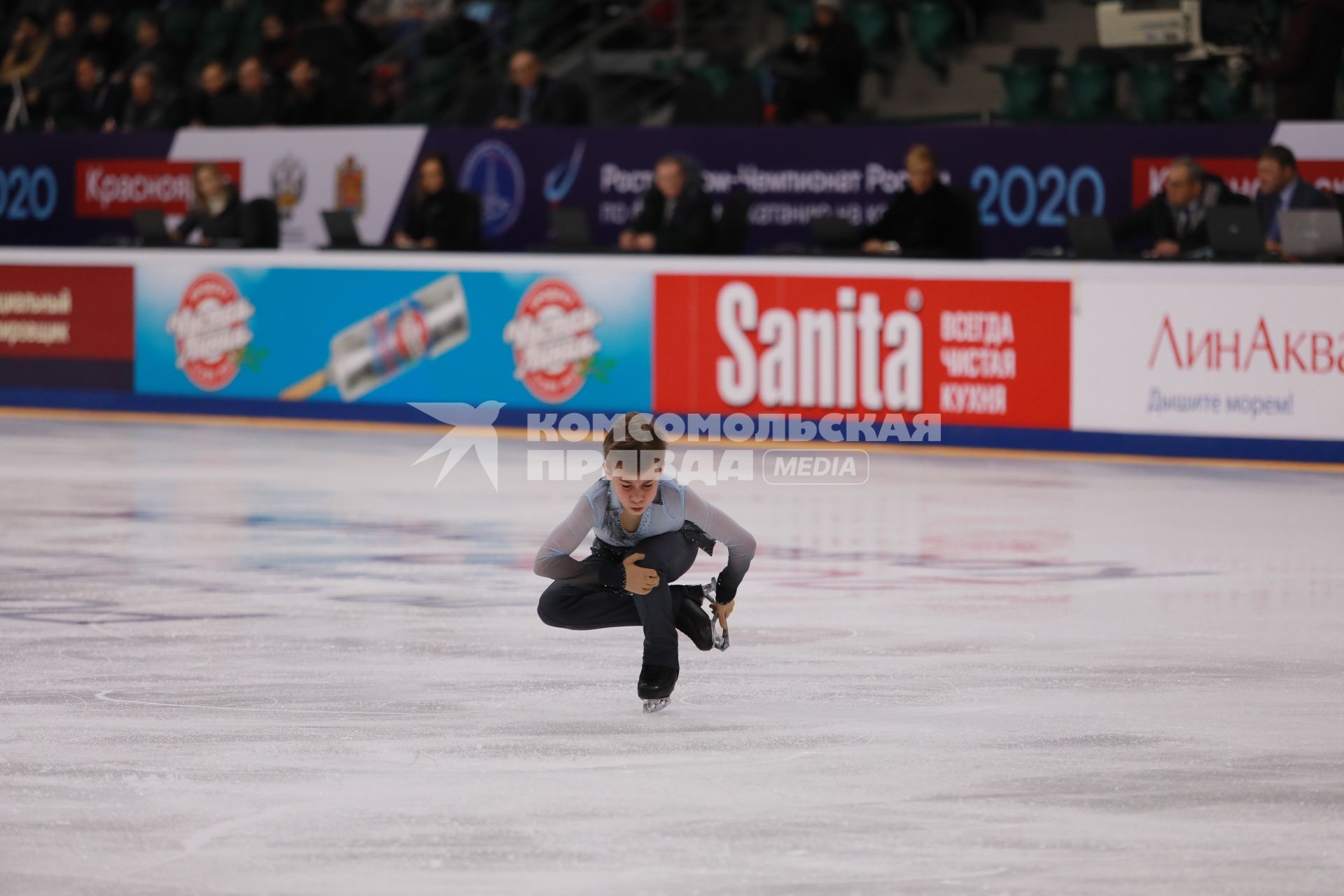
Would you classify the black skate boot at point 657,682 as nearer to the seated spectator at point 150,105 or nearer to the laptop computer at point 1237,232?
the laptop computer at point 1237,232

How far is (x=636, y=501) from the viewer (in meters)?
6.75

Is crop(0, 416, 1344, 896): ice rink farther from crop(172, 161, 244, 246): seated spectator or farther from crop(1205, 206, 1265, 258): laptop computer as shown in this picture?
crop(172, 161, 244, 246): seated spectator

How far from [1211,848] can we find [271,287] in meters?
13.6

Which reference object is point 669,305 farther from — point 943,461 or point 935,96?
point 935,96

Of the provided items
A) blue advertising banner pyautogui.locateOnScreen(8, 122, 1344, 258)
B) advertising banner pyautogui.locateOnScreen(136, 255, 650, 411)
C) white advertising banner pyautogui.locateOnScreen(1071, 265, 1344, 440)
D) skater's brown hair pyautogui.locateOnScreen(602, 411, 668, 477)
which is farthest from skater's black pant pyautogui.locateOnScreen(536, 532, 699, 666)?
blue advertising banner pyautogui.locateOnScreen(8, 122, 1344, 258)

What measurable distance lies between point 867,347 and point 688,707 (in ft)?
29.0

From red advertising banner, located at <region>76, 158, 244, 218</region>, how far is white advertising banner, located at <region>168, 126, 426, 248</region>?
23 cm

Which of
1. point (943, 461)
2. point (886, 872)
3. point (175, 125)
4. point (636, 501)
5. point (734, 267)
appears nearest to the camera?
point (886, 872)

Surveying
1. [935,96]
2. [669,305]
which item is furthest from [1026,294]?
[935,96]

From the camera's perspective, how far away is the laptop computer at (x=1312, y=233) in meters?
14.5

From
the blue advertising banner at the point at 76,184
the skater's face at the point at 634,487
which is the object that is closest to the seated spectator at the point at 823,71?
the blue advertising banner at the point at 76,184

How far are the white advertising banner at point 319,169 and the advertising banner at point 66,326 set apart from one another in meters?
2.71

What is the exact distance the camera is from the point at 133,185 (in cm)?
2286

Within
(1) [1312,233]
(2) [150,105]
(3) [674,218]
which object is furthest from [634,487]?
(2) [150,105]
